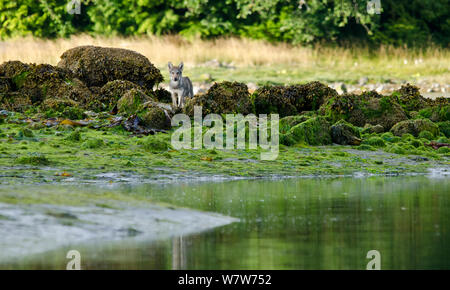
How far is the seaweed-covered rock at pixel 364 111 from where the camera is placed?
50.7 ft

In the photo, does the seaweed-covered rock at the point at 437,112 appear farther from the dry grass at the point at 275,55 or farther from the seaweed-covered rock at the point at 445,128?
the dry grass at the point at 275,55

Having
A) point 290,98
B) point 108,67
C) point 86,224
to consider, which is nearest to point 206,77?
point 108,67

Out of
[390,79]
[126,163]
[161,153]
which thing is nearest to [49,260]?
[126,163]

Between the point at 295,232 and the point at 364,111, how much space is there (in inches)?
362

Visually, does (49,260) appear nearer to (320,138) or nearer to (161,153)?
(161,153)

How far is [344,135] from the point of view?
1360cm

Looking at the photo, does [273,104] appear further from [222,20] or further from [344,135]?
[222,20]

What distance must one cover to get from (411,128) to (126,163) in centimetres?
567

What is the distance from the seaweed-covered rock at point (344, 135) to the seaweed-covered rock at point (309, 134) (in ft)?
0.37

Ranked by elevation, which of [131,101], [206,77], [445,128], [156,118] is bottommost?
[206,77]

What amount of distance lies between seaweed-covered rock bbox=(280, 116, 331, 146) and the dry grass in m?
16.3

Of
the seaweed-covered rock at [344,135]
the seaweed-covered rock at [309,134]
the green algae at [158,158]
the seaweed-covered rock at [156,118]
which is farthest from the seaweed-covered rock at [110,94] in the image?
the seaweed-covered rock at [344,135]

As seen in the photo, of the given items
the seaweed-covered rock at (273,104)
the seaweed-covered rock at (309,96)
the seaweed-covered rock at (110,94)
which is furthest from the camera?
the seaweed-covered rock at (309,96)

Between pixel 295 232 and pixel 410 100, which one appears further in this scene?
pixel 410 100
